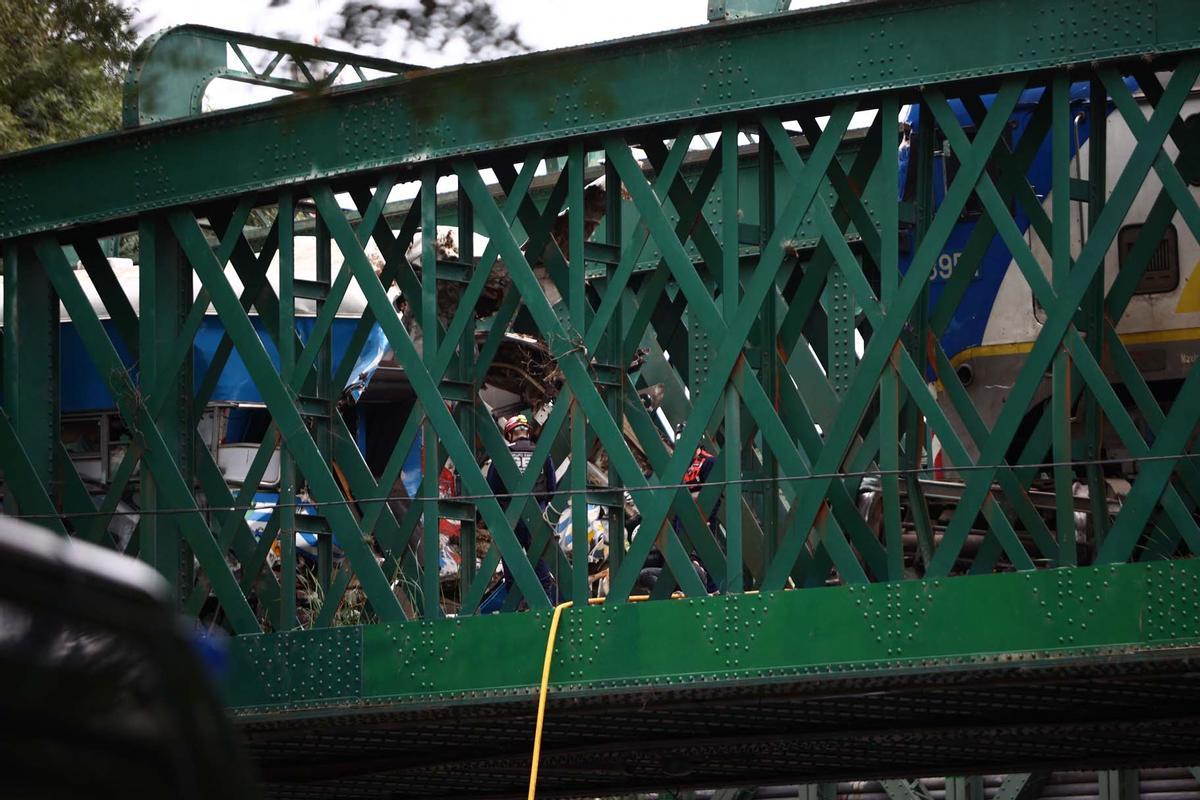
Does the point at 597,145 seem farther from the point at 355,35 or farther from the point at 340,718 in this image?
the point at 355,35

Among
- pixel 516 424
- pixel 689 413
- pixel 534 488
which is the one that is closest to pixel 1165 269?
pixel 689 413

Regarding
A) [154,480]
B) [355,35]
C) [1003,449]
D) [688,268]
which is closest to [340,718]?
[154,480]

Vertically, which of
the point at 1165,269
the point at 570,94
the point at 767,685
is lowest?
the point at 767,685

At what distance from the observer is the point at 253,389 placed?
19375 mm

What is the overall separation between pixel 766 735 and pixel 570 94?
4.84m

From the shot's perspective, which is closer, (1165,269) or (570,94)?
(570,94)

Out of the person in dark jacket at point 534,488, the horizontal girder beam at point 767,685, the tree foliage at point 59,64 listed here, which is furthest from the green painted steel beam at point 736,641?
the person in dark jacket at point 534,488

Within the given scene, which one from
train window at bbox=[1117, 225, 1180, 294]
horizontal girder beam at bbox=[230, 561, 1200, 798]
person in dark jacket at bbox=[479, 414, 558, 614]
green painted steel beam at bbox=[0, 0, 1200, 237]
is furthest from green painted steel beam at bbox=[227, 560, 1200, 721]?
train window at bbox=[1117, 225, 1180, 294]

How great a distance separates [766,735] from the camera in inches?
546

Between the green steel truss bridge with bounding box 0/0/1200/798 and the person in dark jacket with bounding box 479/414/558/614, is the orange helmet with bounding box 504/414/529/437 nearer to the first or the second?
the person in dark jacket with bounding box 479/414/558/614

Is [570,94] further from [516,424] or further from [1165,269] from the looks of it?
[516,424]

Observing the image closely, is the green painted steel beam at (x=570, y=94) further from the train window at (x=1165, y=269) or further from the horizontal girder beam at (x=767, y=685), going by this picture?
the train window at (x=1165, y=269)

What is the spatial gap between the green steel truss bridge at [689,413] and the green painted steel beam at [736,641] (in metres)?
0.02

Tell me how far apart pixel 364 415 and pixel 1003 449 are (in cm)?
1072
